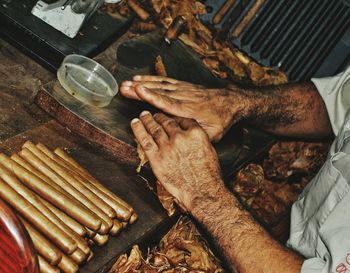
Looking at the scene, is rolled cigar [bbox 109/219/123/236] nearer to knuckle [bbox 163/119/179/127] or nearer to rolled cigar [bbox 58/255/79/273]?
rolled cigar [bbox 58/255/79/273]

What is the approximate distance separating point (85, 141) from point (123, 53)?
3.19 ft

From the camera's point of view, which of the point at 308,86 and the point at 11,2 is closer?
the point at 11,2

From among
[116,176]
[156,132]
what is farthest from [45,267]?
[156,132]

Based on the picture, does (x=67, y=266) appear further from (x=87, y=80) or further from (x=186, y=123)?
(x=87, y=80)

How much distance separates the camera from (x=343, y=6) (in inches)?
185

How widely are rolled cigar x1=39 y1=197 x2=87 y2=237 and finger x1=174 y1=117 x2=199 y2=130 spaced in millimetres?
1004

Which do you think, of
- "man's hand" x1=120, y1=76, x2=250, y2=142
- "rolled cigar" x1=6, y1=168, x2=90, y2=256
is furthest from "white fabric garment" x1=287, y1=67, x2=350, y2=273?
"rolled cigar" x1=6, y1=168, x2=90, y2=256

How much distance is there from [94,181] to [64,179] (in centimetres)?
22

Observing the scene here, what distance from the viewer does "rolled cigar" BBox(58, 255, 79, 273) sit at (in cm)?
221

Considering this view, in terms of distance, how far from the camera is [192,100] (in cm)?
321

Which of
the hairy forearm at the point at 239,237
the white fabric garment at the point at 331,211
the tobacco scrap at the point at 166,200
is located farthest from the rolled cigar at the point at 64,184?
the white fabric garment at the point at 331,211

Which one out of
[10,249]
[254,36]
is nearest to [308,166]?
[254,36]

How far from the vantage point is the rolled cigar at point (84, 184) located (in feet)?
8.21

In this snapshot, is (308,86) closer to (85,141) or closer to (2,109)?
(85,141)
